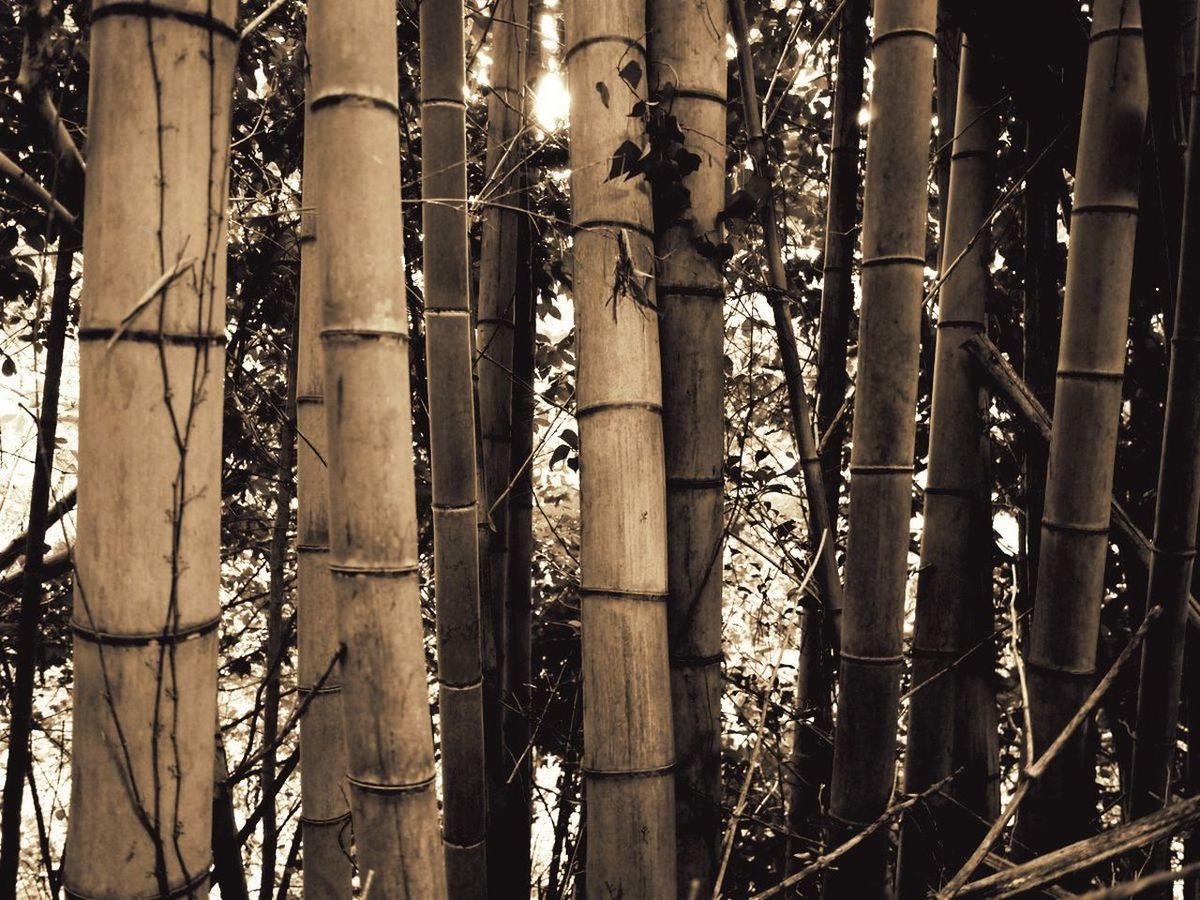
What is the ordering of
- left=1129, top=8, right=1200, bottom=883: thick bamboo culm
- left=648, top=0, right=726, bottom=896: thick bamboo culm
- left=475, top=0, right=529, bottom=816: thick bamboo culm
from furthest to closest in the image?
left=475, top=0, right=529, bottom=816: thick bamboo culm < left=648, top=0, right=726, bottom=896: thick bamboo culm < left=1129, top=8, right=1200, bottom=883: thick bamboo culm

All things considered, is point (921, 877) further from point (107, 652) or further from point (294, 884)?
point (294, 884)

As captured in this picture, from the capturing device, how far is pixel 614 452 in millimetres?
1568

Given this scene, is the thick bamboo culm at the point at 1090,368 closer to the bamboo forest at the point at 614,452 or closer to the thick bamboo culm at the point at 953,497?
the bamboo forest at the point at 614,452

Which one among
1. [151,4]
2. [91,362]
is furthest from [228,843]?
[151,4]

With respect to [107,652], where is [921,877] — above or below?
below

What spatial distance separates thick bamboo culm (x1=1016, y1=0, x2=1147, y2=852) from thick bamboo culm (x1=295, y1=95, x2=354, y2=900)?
139 cm

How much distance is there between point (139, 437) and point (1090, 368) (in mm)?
1636

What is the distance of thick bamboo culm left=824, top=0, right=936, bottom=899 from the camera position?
177 cm

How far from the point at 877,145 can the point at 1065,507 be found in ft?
2.57

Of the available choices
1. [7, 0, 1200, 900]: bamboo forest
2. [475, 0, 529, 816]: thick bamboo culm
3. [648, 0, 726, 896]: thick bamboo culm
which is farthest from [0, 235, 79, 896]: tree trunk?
[475, 0, 529, 816]: thick bamboo culm

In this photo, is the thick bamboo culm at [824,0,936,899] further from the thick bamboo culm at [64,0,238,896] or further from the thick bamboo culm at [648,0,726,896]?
the thick bamboo culm at [64,0,238,896]

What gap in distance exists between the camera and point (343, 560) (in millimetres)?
1318

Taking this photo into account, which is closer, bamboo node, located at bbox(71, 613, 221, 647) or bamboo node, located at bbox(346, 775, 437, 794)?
bamboo node, located at bbox(71, 613, 221, 647)

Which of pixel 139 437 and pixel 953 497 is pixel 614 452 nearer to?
pixel 139 437
